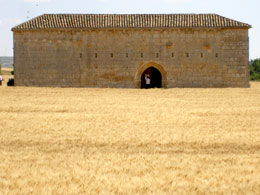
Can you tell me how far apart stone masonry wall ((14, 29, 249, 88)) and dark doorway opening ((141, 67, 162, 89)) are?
3.50 feet

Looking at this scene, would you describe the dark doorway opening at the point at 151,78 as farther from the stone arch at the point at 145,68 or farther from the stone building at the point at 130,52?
the stone building at the point at 130,52

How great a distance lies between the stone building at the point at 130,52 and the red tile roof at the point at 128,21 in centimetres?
6

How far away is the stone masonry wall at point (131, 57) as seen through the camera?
25672 mm

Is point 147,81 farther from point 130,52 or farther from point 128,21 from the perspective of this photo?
point 128,21

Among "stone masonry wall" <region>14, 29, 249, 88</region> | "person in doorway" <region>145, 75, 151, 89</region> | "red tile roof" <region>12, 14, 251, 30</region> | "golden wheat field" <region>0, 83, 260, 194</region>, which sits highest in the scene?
"red tile roof" <region>12, 14, 251, 30</region>

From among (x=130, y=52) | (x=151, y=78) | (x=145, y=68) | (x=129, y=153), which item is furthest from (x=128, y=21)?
(x=129, y=153)

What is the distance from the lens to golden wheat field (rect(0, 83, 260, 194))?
5277mm

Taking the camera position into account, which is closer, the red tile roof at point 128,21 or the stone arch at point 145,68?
the red tile roof at point 128,21

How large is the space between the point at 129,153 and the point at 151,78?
2042 cm

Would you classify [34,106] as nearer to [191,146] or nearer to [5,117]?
[5,117]

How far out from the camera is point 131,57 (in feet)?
85.0

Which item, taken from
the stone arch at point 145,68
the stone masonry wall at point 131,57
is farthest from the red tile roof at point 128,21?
the stone arch at point 145,68

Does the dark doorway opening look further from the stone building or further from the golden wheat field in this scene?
the golden wheat field

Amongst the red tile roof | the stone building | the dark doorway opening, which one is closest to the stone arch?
the stone building
